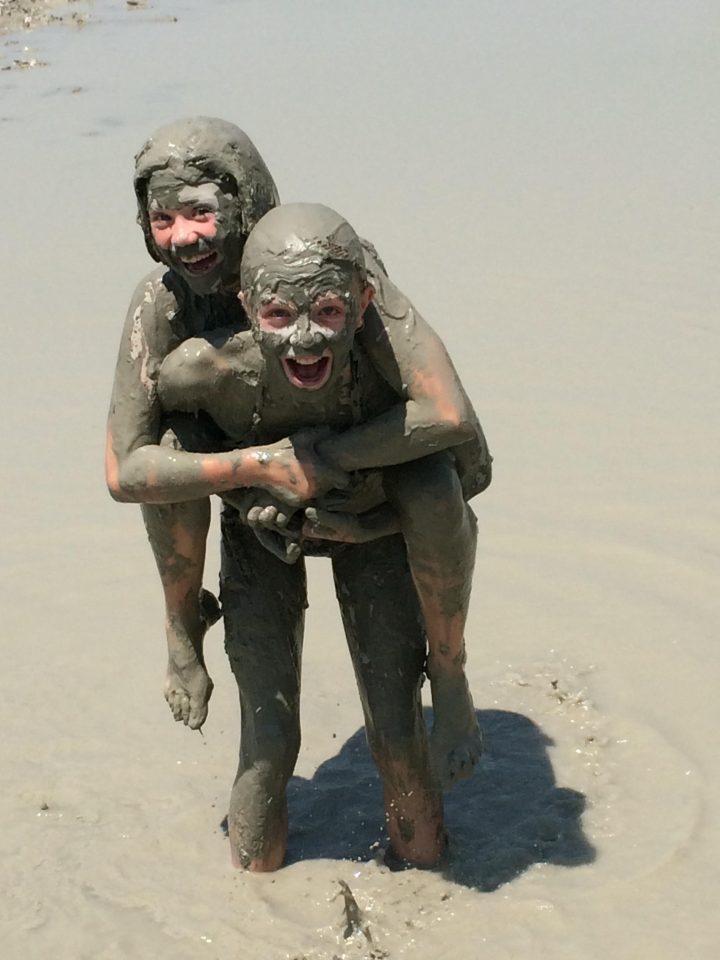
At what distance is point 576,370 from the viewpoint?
8.78m

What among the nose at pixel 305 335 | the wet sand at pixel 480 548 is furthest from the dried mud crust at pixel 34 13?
the nose at pixel 305 335


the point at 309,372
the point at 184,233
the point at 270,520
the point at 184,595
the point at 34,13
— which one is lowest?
the point at 184,595

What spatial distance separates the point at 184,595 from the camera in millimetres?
4789

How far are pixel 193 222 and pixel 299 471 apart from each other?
70cm

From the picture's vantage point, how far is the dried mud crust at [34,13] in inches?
676

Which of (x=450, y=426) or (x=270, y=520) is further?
(x=270, y=520)

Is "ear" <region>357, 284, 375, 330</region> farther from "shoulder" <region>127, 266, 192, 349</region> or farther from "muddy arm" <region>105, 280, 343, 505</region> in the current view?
"shoulder" <region>127, 266, 192, 349</region>

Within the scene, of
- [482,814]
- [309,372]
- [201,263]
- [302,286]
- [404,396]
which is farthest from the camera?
[482,814]

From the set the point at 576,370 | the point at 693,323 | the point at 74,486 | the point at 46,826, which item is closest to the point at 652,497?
the point at 576,370

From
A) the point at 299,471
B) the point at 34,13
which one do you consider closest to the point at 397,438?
the point at 299,471

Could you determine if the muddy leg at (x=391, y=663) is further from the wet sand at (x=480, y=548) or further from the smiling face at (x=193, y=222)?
the smiling face at (x=193, y=222)

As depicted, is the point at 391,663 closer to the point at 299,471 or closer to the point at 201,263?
the point at 299,471

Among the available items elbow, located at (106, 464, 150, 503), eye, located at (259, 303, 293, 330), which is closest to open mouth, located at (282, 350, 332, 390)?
eye, located at (259, 303, 293, 330)

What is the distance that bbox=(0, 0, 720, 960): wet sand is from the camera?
4.94 metres
